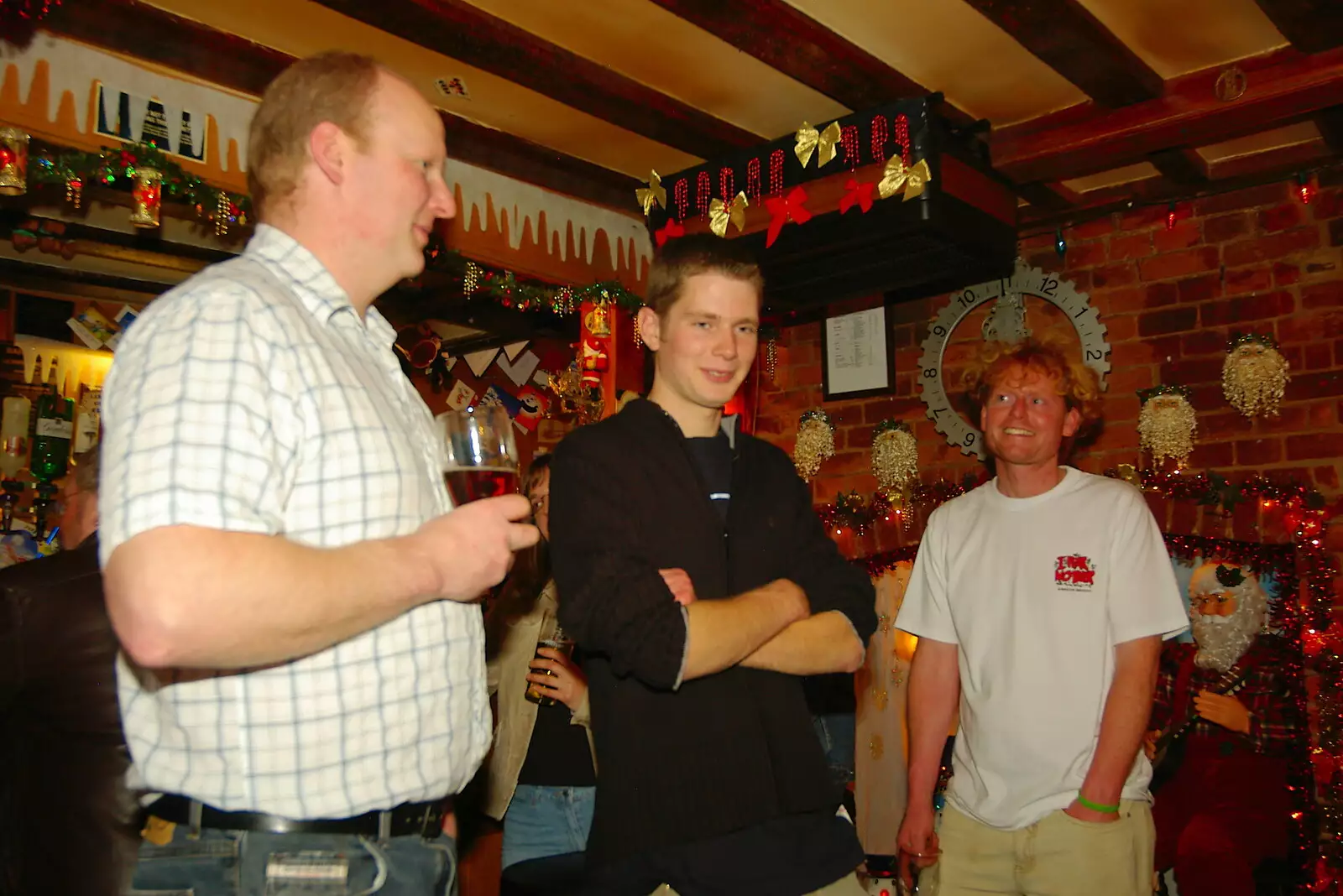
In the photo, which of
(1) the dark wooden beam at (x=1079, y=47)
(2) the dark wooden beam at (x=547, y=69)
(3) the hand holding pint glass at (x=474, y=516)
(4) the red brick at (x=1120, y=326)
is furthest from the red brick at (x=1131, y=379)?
(3) the hand holding pint glass at (x=474, y=516)

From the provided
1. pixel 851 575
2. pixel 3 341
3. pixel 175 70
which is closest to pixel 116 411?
pixel 851 575

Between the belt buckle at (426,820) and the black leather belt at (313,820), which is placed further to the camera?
the belt buckle at (426,820)

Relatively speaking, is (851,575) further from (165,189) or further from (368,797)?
(165,189)

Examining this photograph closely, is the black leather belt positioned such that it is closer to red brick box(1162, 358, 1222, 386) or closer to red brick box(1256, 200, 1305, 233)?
red brick box(1162, 358, 1222, 386)

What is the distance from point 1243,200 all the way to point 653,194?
7.62ft

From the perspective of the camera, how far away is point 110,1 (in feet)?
9.35

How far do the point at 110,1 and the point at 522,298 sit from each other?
1883mm

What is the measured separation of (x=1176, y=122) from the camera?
3309 mm

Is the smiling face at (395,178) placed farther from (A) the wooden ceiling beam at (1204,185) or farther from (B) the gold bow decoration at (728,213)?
(A) the wooden ceiling beam at (1204,185)

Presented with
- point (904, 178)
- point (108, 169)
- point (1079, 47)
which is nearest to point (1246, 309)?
point (1079, 47)

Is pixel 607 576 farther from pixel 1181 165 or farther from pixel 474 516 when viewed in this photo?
pixel 1181 165

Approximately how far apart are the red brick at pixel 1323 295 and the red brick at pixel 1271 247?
0.52ft

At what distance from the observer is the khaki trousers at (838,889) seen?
136 cm

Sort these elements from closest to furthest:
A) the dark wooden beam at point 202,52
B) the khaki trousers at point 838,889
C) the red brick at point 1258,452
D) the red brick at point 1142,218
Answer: the khaki trousers at point 838,889
the dark wooden beam at point 202,52
the red brick at point 1258,452
the red brick at point 1142,218
